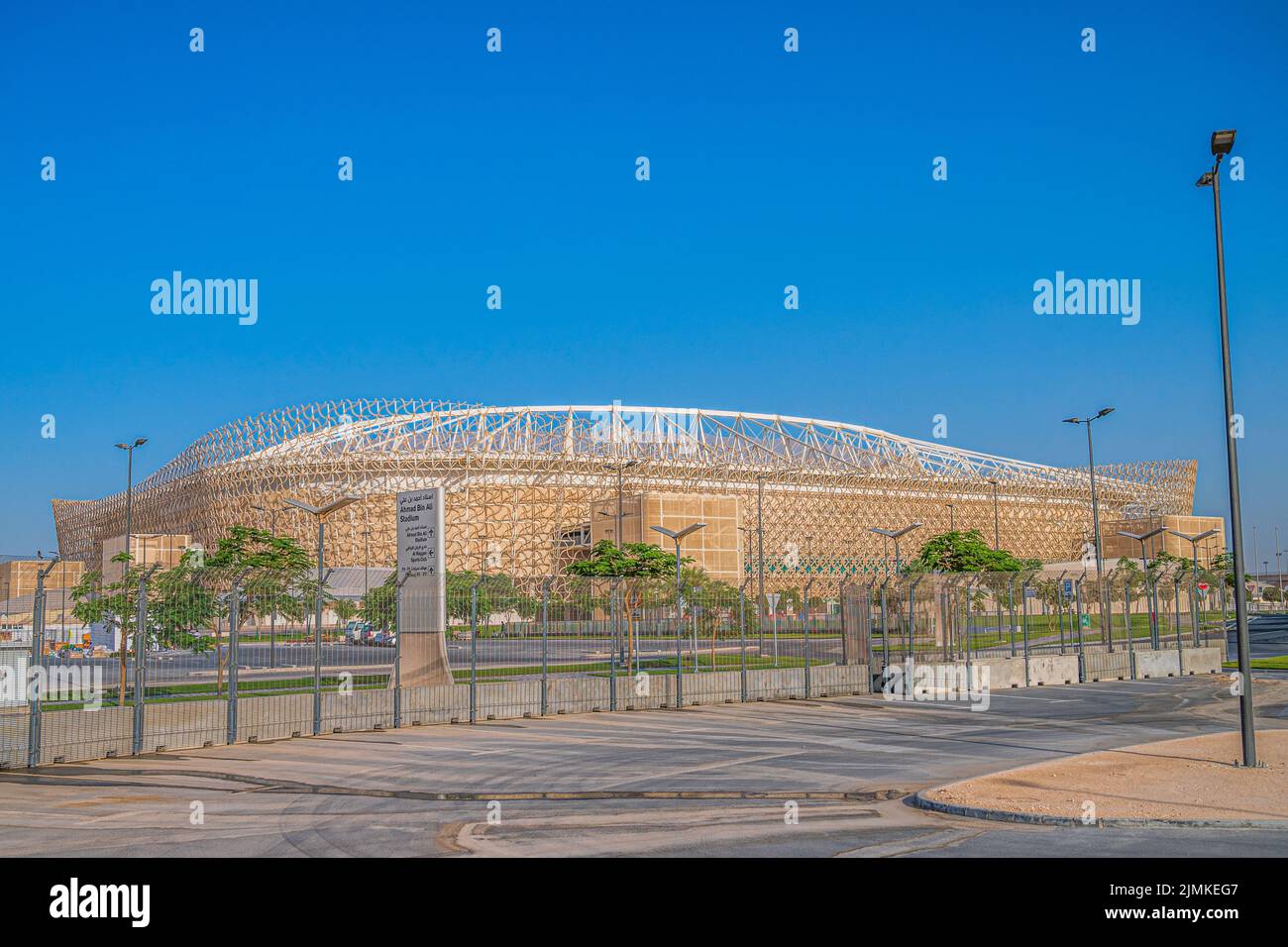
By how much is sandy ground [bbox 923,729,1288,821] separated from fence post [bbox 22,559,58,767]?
12.0 metres

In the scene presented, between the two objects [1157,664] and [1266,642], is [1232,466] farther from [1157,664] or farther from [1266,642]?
[1266,642]

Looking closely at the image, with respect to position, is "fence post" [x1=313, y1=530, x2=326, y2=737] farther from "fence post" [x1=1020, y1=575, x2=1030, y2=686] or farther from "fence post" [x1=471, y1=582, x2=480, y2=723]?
"fence post" [x1=1020, y1=575, x2=1030, y2=686]

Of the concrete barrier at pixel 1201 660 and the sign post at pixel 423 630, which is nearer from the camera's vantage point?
the sign post at pixel 423 630

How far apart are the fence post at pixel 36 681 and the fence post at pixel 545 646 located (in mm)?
9514

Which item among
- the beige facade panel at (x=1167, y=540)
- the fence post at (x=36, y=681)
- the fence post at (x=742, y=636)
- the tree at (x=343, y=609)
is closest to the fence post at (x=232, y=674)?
the tree at (x=343, y=609)

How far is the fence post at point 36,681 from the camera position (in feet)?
53.2

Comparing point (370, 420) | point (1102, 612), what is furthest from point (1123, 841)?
point (370, 420)

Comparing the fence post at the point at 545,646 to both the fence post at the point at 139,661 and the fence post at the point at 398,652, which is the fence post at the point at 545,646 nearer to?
the fence post at the point at 398,652

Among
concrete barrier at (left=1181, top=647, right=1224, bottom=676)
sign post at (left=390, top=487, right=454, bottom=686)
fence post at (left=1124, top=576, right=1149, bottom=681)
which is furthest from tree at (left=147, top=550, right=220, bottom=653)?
concrete barrier at (left=1181, top=647, right=1224, bottom=676)

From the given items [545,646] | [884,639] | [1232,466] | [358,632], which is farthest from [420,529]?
[1232,466]

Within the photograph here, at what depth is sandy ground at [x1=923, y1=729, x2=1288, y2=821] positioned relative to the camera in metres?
12.0

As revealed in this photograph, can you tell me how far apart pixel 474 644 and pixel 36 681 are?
796cm
